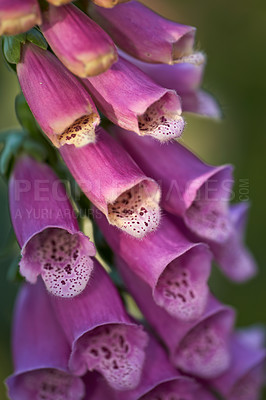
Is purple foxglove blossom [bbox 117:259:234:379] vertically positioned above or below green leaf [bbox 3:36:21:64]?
below

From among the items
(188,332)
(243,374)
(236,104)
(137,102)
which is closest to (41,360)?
(188,332)

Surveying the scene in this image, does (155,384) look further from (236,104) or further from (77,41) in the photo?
(236,104)

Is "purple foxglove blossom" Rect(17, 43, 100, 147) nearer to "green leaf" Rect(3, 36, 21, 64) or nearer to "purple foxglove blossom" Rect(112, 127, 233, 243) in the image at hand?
"green leaf" Rect(3, 36, 21, 64)

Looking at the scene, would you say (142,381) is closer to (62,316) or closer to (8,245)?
(62,316)

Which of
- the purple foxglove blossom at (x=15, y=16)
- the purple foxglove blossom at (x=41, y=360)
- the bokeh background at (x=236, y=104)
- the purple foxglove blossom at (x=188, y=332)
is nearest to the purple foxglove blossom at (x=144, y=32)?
the purple foxglove blossom at (x=15, y=16)

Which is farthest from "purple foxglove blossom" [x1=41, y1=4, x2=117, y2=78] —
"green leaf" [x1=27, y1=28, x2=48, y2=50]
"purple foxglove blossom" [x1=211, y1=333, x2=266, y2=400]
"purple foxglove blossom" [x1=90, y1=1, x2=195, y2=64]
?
"purple foxglove blossom" [x1=211, y1=333, x2=266, y2=400]

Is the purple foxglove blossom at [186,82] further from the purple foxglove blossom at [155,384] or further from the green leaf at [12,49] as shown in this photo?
the purple foxglove blossom at [155,384]
